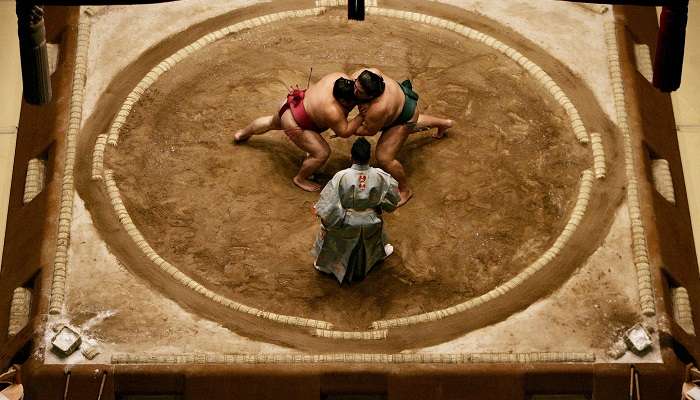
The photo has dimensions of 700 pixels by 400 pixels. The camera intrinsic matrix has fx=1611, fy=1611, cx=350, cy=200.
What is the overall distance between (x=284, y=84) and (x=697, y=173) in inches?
84.9

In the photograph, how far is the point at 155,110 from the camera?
26.3 ft

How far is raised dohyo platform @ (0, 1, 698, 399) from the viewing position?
705 cm

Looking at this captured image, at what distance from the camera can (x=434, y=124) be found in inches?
308

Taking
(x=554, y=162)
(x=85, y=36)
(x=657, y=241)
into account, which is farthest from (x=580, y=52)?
(x=85, y=36)

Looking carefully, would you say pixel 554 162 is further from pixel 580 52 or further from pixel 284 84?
pixel 284 84

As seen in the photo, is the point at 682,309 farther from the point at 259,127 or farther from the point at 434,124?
the point at 259,127

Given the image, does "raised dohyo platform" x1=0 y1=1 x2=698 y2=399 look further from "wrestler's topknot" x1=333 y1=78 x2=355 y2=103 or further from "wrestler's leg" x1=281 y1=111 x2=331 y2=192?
"wrestler's topknot" x1=333 y1=78 x2=355 y2=103

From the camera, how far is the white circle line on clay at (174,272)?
7203 millimetres

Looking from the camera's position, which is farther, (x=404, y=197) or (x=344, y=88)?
(x=404, y=197)

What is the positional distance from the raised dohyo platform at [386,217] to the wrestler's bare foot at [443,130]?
33 mm

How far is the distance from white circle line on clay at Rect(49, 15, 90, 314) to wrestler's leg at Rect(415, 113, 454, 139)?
5.46 feet

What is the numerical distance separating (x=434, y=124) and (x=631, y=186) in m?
0.99

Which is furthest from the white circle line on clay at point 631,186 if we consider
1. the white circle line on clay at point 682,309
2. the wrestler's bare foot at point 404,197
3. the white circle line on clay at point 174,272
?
the white circle line on clay at point 174,272

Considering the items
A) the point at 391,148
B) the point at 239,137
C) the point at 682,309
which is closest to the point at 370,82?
the point at 391,148
